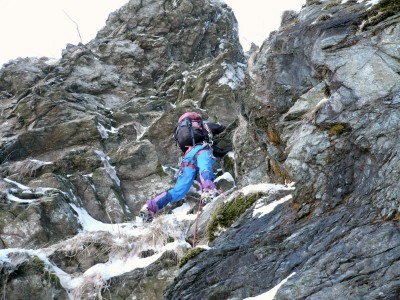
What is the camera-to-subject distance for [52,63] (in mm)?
20906

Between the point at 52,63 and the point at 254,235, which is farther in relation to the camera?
the point at 52,63

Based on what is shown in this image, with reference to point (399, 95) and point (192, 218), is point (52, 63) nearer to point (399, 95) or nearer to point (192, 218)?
point (192, 218)

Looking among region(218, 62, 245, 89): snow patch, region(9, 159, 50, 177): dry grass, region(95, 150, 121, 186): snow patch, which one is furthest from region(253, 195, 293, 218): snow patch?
region(218, 62, 245, 89): snow patch

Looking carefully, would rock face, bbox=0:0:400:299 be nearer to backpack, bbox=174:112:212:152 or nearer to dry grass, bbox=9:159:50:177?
→ dry grass, bbox=9:159:50:177

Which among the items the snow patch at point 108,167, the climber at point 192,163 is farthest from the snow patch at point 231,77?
the snow patch at point 108,167

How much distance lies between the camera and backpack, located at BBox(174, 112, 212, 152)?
11.1m

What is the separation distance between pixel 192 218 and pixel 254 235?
3.34 m

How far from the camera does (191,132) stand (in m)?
11.1

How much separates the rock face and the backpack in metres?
0.70

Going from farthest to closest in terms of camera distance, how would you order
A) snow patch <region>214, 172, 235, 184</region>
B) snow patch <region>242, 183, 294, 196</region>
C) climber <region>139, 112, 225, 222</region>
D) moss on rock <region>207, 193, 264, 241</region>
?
1. snow patch <region>214, 172, 235, 184</region>
2. climber <region>139, 112, 225, 222</region>
3. moss on rock <region>207, 193, 264, 241</region>
4. snow patch <region>242, 183, 294, 196</region>

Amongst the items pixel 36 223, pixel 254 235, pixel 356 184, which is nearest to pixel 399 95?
pixel 356 184

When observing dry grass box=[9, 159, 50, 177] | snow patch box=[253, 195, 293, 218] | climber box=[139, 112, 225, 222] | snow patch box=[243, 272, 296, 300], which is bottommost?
snow patch box=[243, 272, 296, 300]

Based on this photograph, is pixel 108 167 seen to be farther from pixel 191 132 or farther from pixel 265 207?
pixel 265 207

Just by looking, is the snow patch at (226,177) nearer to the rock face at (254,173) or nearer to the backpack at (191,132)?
the rock face at (254,173)
